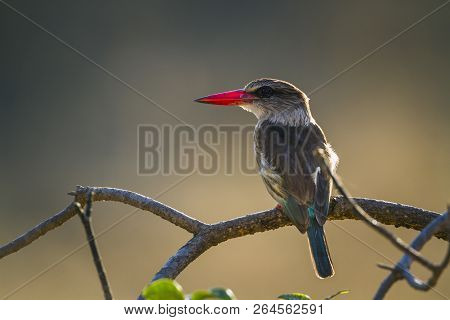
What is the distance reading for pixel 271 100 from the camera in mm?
4316

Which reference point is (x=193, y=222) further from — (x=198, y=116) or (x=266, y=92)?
(x=198, y=116)

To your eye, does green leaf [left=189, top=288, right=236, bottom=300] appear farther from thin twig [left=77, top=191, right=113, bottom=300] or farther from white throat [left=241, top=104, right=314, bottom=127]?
white throat [left=241, top=104, right=314, bottom=127]

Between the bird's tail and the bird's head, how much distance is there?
3.76 feet

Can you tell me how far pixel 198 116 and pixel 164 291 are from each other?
6178mm

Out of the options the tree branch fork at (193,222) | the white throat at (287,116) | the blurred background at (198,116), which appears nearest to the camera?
the tree branch fork at (193,222)

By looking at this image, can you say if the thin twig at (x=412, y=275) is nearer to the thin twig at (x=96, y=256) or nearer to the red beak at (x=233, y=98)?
the thin twig at (x=96, y=256)

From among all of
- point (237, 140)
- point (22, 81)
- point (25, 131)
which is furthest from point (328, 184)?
point (22, 81)

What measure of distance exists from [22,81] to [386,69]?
161 inches

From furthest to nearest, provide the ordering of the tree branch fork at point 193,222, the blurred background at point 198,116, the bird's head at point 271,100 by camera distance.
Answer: the blurred background at point 198,116 → the bird's head at point 271,100 → the tree branch fork at point 193,222

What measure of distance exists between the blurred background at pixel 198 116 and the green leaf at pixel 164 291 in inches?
145

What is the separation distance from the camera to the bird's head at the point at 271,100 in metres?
4.27

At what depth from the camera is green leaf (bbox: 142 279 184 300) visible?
1137 mm

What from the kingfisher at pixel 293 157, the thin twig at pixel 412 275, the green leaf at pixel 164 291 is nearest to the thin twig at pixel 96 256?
the green leaf at pixel 164 291

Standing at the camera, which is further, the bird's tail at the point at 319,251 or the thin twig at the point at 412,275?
the bird's tail at the point at 319,251
